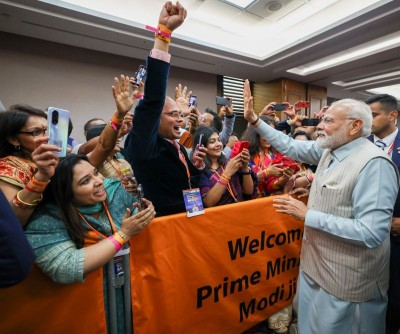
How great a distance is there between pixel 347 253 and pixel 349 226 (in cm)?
19

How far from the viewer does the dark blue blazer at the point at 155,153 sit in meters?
0.95

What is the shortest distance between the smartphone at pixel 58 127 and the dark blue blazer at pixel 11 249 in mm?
272

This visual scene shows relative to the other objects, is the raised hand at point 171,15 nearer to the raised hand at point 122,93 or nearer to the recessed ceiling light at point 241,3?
the raised hand at point 122,93

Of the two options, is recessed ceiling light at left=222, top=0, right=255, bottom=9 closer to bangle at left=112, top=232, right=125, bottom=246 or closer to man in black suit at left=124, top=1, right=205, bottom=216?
man in black suit at left=124, top=1, right=205, bottom=216

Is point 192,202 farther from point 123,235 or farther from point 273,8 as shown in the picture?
point 273,8

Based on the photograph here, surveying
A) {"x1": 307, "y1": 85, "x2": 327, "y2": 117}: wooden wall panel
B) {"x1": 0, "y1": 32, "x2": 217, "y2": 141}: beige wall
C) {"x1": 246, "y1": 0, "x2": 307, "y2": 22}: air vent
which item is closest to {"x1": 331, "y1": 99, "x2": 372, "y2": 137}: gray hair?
{"x1": 246, "y1": 0, "x2": 307, "y2": 22}: air vent

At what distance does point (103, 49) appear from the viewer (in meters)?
4.39

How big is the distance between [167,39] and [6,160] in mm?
894

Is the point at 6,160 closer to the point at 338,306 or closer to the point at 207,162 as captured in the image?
the point at 207,162

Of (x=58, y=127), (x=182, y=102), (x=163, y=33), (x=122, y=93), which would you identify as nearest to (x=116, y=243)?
(x=58, y=127)

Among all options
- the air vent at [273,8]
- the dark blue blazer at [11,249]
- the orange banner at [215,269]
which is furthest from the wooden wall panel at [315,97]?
the dark blue blazer at [11,249]

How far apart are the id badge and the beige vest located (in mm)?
633

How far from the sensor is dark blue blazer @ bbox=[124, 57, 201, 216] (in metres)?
0.95

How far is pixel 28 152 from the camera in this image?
3.81 ft
